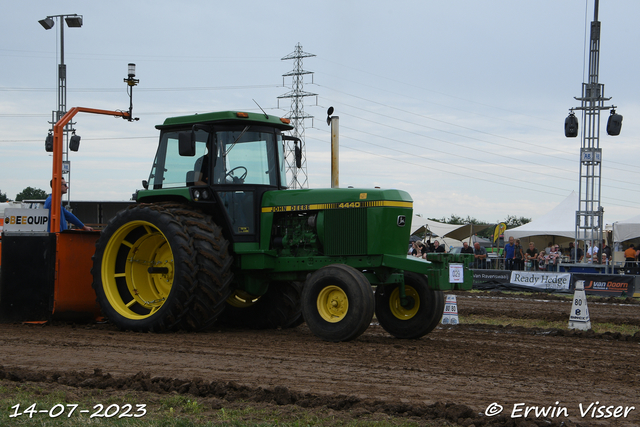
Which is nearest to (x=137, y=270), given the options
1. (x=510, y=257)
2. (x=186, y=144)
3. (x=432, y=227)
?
(x=186, y=144)

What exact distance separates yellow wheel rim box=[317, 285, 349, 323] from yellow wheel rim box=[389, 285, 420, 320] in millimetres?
974

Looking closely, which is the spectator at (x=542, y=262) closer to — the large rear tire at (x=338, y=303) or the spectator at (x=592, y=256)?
the spectator at (x=592, y=256)

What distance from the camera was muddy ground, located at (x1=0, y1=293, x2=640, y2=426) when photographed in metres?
4.91

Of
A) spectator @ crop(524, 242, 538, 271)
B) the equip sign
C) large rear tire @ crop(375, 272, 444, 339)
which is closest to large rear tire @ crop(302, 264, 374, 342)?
large rear tire @ crop(375, 272, 444, 339)

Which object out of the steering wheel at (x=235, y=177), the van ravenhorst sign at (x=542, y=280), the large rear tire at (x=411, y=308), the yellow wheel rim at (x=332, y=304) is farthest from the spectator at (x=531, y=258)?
the yellow wheel rim at (x=332, y=304)

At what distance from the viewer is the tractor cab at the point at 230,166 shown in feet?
29.8

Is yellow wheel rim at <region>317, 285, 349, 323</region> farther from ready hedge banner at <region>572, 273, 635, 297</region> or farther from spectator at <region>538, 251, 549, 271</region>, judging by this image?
spectator at <region>538, 251, 549, 271</region>

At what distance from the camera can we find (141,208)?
9.11 m

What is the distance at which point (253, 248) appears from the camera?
30.0 feet

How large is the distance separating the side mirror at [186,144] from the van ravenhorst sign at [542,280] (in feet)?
45.1

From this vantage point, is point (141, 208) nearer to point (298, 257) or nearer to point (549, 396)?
point (298, 257)

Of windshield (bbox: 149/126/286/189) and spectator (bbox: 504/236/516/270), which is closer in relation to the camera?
windshield (bbox: 149/126/286/189)

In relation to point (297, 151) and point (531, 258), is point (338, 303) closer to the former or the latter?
point (297, 151)

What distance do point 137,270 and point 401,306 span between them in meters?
3.55
